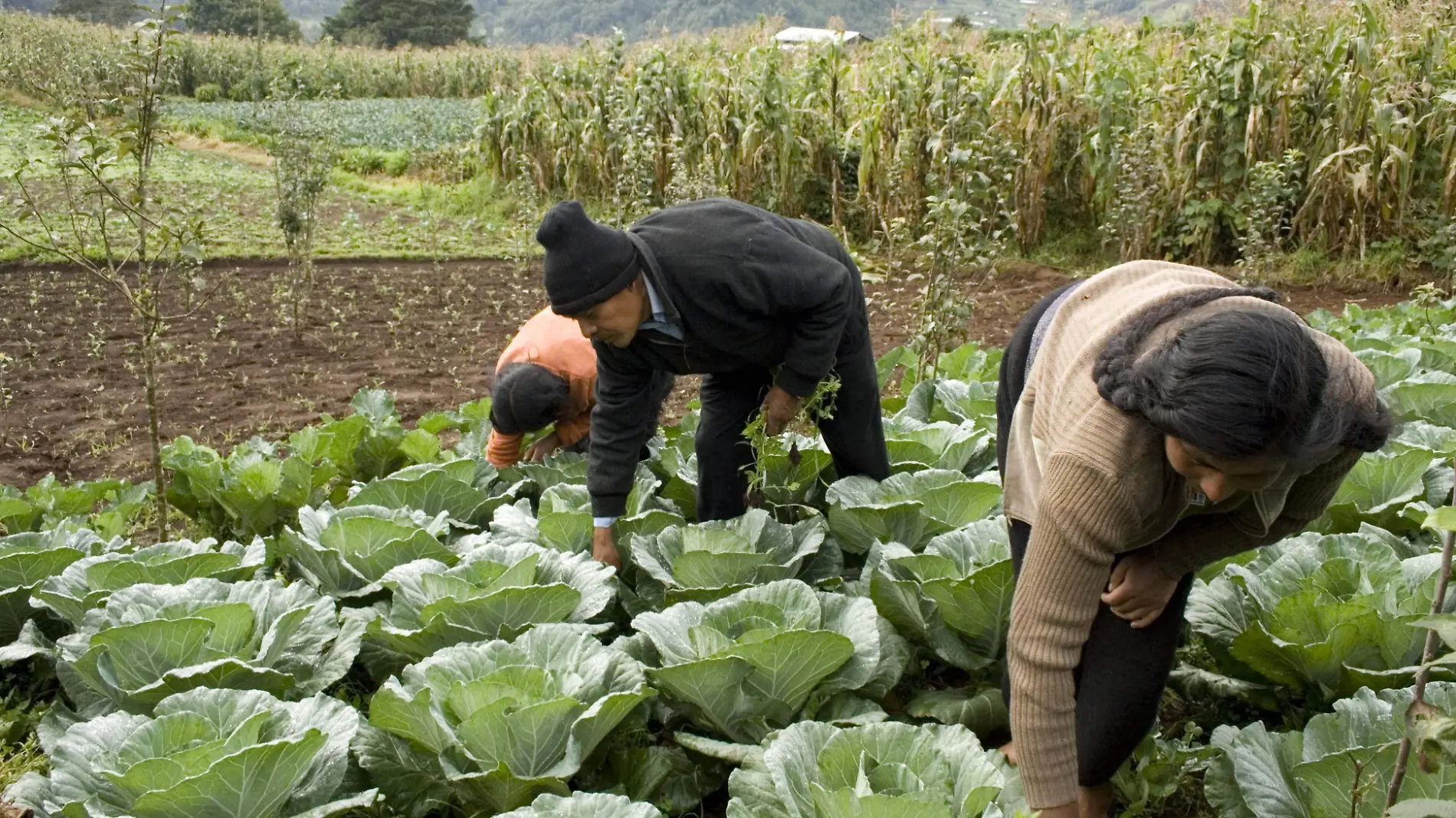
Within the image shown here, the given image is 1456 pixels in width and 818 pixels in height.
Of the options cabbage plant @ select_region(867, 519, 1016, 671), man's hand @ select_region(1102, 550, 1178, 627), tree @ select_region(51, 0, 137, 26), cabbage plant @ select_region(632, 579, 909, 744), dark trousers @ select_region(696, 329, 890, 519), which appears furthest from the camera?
tree @ select_region(51, 0, 137, 26)

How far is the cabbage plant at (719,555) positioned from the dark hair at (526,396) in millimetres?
880

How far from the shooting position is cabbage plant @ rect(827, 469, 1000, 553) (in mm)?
2850

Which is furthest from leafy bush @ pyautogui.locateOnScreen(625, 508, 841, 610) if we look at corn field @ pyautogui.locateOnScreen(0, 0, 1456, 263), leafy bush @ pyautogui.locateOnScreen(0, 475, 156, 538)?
corn field @ pyautogui.locateOnScreen(0, 0, 1456, 263)

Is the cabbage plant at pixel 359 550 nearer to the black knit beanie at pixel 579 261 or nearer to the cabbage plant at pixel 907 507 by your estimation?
the black knit beanie at pixel 579 261

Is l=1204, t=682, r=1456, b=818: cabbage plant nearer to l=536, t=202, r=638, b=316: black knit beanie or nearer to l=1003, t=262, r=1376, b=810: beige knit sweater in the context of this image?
l=1003, t=262, r=1376, b=810: beige knit sweater

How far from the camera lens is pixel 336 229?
11789 millimetres

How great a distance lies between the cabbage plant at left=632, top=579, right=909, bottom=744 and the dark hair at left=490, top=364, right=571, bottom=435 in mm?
1409

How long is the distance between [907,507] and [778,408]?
400 millimetres

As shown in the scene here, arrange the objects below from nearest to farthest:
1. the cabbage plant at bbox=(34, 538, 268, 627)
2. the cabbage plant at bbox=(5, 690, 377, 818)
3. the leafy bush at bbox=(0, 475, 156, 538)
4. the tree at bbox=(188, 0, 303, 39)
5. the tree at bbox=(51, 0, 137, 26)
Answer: the cabbage plant at bbox=(5, 690, 377, 818), the cabbage plant at bbox=(34, 538, 268, 627), the leafy bush at bbox=(0, 475, 156, 538), the tree at bbox=(188, 0, 303, 39), the tree at bbox=(51, 0, 137, 26)

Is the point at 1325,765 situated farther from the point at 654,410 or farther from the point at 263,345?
the point at 263,345

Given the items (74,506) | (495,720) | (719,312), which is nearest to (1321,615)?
(719,312)

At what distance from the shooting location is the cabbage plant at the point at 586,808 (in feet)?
5.59

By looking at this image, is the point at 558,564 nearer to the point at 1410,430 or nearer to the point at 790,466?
the point at 790,466

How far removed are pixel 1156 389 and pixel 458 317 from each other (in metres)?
7.10
